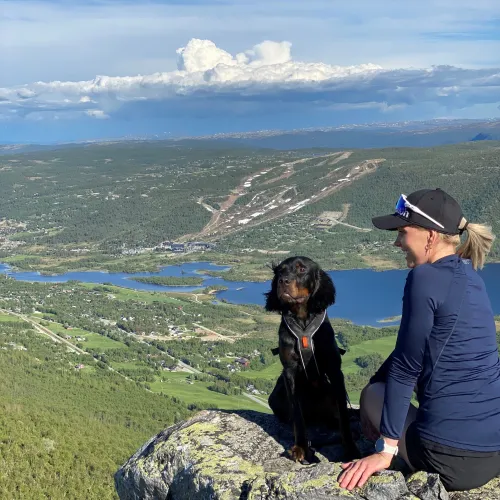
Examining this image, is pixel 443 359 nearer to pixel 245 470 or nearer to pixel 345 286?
pixel 245 470

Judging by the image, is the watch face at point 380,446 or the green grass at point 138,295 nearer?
the watch face at point 380,446

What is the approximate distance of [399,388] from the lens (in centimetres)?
405

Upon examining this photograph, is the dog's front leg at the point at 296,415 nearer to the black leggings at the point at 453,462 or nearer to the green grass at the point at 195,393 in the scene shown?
the black leggings at the point at 453,462

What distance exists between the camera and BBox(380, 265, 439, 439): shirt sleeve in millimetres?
3830

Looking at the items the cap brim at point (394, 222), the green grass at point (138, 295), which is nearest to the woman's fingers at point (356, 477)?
the cap brim at point (394, 222)

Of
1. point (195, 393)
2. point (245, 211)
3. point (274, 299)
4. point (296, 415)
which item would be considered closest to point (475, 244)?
point (274, 299)

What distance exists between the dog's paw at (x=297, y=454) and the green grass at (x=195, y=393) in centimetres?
3514

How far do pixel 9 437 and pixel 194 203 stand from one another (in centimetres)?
14342

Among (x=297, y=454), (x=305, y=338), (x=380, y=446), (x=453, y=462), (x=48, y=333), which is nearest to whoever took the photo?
(x=453, y=462)

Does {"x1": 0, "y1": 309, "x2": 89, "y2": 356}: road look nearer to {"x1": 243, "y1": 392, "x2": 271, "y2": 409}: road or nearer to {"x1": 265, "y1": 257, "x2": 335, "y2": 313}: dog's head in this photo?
{"x1": 243, "y1": 392, "x2": 271, "y2": 409}: road

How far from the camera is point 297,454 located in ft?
16.9

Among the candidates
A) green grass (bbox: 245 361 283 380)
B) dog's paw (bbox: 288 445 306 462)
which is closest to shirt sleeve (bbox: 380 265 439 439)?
dog's paw (bbox: 288 445 306 462)

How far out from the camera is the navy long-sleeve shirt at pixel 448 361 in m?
3.85

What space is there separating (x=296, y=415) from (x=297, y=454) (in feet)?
1.05
